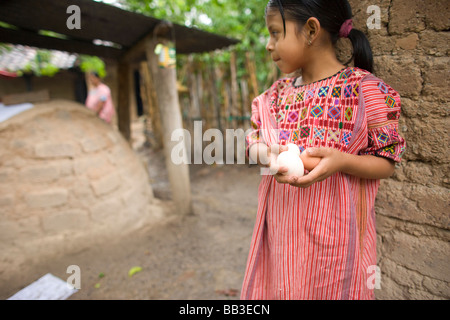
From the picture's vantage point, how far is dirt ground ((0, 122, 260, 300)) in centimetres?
235

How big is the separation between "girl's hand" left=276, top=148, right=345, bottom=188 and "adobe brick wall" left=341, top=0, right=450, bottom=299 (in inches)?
26.7

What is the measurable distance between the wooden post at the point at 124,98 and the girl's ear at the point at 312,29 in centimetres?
419

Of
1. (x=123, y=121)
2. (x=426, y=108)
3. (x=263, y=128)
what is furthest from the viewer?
(x=123, y=121)

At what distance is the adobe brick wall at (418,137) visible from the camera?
1192 mm

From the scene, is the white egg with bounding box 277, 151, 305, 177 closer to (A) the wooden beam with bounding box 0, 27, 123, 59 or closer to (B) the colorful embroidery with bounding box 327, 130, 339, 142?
(B) the colorful embroidery with bounding box 327, 130, 339, 142

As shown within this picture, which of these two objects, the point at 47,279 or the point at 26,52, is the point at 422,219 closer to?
the point at 47,279

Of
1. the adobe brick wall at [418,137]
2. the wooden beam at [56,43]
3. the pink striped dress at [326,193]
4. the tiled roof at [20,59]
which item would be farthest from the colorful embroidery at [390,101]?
the tiled roof at [20,59]

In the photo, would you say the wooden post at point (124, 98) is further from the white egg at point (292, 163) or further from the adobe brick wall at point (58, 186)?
the white egg at point (292, 163)

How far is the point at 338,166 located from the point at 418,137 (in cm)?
68

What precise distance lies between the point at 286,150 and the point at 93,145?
9.76 feet

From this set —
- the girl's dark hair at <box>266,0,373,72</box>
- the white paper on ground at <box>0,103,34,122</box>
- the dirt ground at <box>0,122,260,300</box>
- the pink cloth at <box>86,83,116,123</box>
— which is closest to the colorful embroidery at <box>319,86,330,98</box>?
the girl's dark hair at <box>266,0,373,72</box>

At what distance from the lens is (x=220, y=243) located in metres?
3.16

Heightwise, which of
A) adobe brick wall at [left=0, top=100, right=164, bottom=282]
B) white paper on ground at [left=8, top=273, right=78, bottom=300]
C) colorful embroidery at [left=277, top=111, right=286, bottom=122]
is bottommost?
white paper on ground at [left=8, top=273, right=78, bottom=300]
